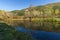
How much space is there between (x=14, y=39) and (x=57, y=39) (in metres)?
11.3

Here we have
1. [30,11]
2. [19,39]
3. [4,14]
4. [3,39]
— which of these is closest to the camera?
[3,39]

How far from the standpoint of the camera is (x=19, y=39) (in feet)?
67.9

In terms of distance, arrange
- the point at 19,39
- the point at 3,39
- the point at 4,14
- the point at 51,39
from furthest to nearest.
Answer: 1. the point at 4,14
2. the point at 51,39
3. the point at 19,39
4. the point at 3,39

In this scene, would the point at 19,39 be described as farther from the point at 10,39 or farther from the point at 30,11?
the point at 30,11

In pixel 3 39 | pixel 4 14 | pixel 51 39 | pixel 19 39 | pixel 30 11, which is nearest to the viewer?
pixel 3 39

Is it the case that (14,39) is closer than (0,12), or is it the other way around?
(14,39)

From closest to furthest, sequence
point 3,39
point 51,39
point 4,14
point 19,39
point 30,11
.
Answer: point 3,39
point 19,39
point 51,39
point 4,14
point 30,11

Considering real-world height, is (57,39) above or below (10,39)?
below

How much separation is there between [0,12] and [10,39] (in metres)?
137

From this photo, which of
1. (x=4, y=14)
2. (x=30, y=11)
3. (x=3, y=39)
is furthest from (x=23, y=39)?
(x=30, y=11)

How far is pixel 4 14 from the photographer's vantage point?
498 ft

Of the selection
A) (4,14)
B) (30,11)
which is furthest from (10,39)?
(30,11)

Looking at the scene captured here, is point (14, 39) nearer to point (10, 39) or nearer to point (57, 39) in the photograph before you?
point (10, 39)

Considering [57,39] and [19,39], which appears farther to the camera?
[57,39]
